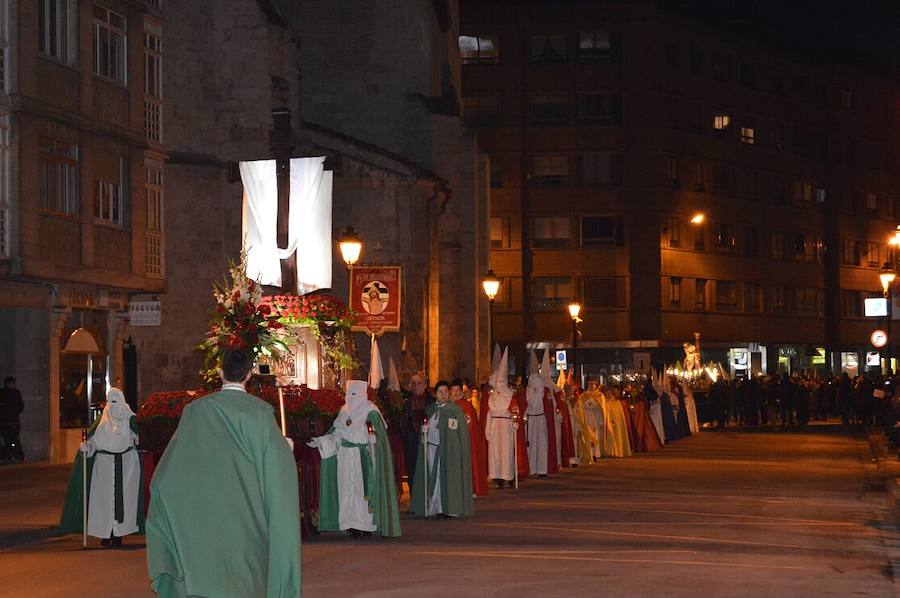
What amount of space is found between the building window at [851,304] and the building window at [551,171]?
20865 millimetres

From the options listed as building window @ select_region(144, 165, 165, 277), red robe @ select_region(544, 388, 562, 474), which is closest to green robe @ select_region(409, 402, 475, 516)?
red robe @ select_region(544, 388, 562, 474)

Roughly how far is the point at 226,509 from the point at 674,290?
215ft

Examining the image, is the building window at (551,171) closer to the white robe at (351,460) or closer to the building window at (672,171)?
the building window at (672,171)

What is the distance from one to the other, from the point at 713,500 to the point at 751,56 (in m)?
57.9

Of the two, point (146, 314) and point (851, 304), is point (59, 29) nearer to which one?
point (146, 314)

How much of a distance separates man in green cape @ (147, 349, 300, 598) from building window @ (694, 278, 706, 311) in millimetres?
66842

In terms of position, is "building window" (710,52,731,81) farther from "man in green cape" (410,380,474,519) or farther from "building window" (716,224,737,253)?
"man in green cape" (410,380,474,519)

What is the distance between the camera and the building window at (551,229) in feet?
231

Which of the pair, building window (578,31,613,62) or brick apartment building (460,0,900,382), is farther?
building window (578,31,613,62)

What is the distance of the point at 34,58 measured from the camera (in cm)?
2820

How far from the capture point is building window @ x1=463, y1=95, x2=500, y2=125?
7038 cm

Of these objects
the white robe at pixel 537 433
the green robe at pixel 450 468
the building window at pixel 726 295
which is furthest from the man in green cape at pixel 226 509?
the building window at pixel 726 295

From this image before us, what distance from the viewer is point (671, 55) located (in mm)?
71125

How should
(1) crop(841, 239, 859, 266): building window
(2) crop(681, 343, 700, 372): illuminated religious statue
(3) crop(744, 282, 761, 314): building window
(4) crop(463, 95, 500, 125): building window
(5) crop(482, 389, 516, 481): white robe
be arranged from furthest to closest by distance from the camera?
(1) crop(841, 239, 859, 266): building window → (3) crop(744, 282, 761, 314): building window → (4) crop(463, 95, 500, 125): building window → (2) crop(681, 343, 700, 372): illuminated religious statue → (5) crop(482, 389, 516, 481): white robe
